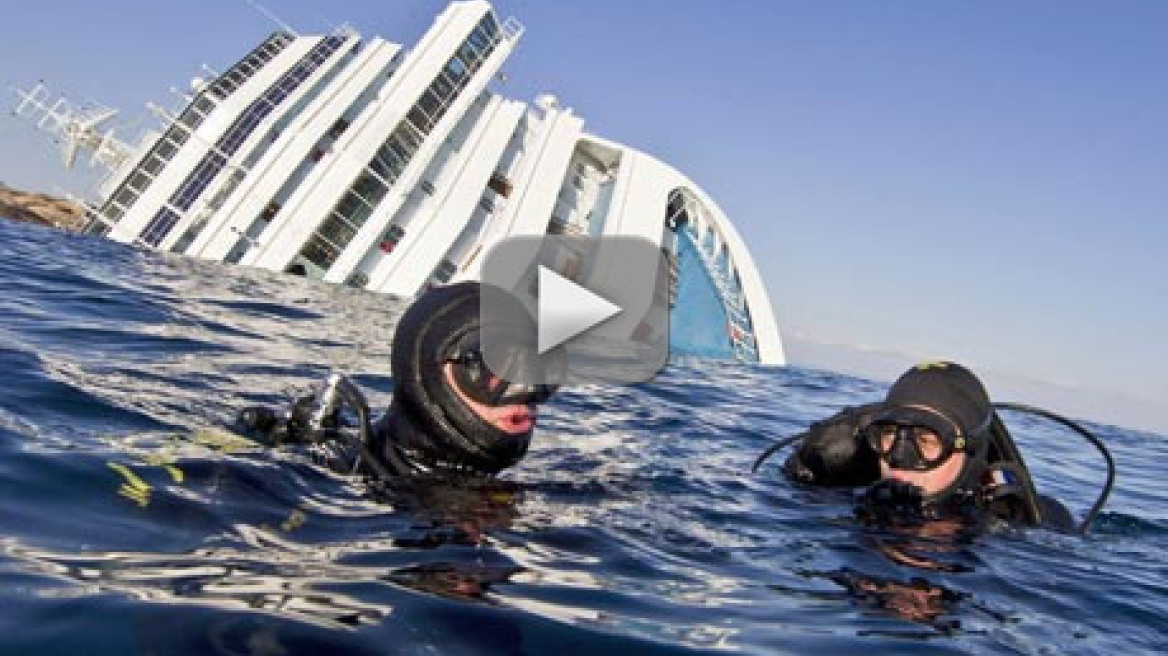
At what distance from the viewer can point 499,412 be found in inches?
152

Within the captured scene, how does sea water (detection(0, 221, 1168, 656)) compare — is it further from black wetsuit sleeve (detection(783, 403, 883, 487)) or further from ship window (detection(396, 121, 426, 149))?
ship window (detection(396, 121, 426, 149))

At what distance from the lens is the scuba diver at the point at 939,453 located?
4816 millimetres

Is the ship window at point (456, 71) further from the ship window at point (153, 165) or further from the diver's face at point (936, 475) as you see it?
the diver's face at point (936, 475)

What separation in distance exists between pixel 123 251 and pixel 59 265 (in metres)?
6.56

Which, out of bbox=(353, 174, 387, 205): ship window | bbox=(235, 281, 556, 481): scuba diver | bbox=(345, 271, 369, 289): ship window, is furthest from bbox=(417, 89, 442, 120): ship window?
bbox=(235, 281, 556, 481): scuba diver

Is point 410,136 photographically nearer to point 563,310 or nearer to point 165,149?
point 165,149

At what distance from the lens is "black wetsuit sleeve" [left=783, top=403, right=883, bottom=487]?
5.74 metres

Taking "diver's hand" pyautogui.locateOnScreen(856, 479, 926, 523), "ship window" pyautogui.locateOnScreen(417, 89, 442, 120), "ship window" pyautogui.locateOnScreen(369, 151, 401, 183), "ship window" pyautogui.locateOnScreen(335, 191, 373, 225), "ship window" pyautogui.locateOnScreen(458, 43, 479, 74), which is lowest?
"diver's hand" pyautogui.locateOnScreen(856, 479, 926, 523)

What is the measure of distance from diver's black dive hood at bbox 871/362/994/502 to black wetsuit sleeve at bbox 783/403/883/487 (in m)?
0.48

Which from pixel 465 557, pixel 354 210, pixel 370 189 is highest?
pixel 370 189

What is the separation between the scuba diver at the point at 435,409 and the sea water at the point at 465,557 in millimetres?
155

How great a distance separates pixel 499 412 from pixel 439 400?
25cm

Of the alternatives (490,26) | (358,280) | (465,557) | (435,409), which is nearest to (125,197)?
(358,280)

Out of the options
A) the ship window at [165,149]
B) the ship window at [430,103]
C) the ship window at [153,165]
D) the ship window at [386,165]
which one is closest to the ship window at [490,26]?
the ship window at [430,103]
